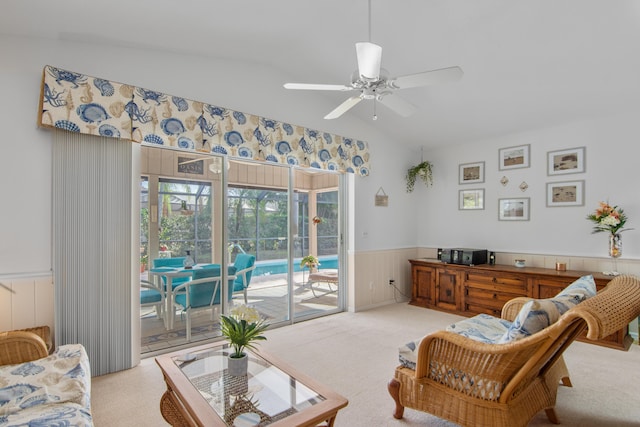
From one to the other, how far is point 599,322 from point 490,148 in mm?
4032

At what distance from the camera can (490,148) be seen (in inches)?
195

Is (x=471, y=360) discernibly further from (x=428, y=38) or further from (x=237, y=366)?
(x=428, y=38)

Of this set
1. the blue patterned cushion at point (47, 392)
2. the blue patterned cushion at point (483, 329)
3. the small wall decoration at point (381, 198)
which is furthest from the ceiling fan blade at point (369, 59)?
the small wall decoration at point (381, 198)

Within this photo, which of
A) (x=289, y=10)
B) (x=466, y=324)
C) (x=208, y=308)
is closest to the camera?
(x=466, y=324)

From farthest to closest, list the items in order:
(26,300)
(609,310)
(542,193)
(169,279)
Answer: (542,193)
(169,279)
(26,300)
(609,310)

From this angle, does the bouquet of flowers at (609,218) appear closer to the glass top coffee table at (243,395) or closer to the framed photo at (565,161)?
the framed photo at (565,161)

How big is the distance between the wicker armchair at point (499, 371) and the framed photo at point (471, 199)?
3.13 metres

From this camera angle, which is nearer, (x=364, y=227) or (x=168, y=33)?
(x=168, y=33)

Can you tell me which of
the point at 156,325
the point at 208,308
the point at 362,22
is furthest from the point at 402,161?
the point at 156,325

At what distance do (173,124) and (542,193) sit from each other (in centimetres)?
446

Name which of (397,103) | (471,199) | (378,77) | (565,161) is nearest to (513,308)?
(397,103)

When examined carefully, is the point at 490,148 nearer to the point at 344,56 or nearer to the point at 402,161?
the point at 402,161

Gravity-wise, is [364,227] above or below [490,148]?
below

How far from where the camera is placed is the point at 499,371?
1.83m
